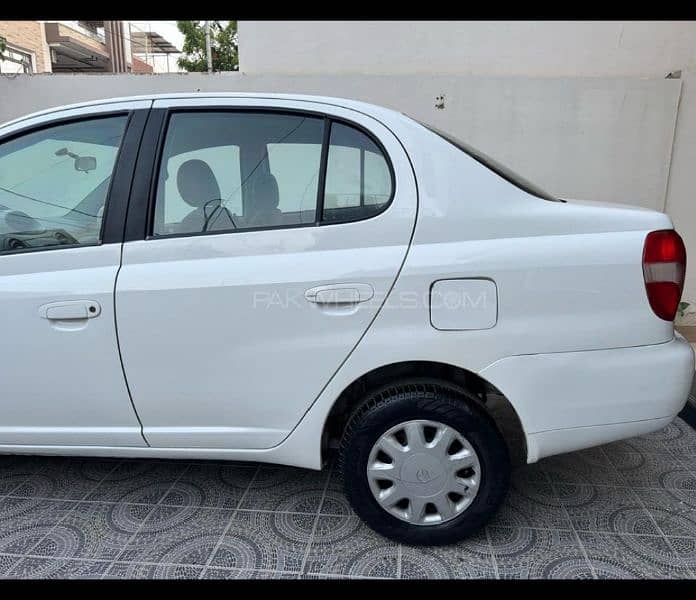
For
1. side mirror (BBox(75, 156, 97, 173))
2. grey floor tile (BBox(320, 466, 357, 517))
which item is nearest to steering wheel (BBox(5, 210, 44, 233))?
side mirror (BBox(75, 156, 97, 173))

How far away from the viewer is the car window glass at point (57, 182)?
7.18 feet

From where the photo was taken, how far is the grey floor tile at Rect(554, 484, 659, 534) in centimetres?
233

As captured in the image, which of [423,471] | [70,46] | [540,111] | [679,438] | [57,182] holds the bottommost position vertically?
[679,438]

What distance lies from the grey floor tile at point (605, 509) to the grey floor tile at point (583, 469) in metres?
0.06

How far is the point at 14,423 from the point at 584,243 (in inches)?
95.3

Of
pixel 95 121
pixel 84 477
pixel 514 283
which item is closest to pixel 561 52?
pixel 514 283

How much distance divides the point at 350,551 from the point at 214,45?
22.1 metres

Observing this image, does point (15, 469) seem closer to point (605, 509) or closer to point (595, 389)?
point (595, 389)

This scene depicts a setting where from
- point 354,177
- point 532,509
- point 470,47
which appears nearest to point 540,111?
point 470,47

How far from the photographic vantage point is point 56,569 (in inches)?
81.7

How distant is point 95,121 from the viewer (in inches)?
87.7

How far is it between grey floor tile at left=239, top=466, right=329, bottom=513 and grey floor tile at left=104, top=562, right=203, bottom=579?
1.42ft

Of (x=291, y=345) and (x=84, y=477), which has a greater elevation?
(x=291, y=345)
